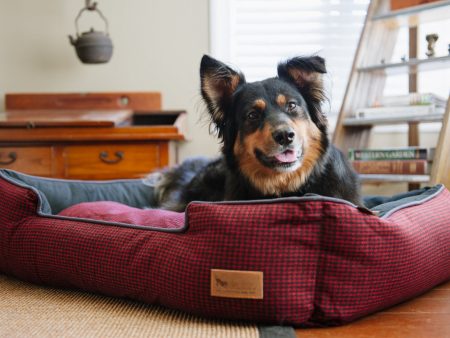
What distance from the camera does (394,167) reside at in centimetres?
300

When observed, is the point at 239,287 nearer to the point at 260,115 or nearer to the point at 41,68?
the point at 260,115

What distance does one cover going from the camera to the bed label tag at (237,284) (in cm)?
136

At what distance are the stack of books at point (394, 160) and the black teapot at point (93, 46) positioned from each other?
1.65 m

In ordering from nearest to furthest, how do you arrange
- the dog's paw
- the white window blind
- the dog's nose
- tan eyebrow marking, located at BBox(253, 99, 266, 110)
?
the dog's nose
tan eyebrow marking, located at BBox(253, 99, 266, 110)
the dog's paw
the white window blind

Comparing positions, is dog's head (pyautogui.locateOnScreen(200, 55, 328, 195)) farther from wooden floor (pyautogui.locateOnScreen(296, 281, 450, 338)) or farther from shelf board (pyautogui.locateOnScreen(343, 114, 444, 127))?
shelf board (pyautogui.locateOnScreen(343, 114, 444, 127))

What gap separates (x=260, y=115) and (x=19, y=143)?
1675 millimetres

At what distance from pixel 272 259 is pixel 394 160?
186cm

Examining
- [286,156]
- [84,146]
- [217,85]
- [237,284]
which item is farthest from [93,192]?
[237,284]

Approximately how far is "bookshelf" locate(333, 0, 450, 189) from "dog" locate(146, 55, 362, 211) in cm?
109

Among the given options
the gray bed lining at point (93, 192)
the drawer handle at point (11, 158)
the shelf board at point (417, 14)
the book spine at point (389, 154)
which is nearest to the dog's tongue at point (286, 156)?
the gray bed lining at point (93, 192)

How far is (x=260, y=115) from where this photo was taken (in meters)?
1.90

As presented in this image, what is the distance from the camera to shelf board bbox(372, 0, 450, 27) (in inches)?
114

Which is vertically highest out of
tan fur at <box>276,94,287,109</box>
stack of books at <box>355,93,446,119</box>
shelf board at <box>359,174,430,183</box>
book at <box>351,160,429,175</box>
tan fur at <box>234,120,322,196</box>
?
tan fur at <box>276,94,287,109</box>

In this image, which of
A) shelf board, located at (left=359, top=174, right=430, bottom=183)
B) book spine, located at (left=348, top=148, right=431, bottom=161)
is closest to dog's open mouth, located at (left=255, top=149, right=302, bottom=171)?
shelf board, located at (left=359, top=174, right=430, bottom=183)
